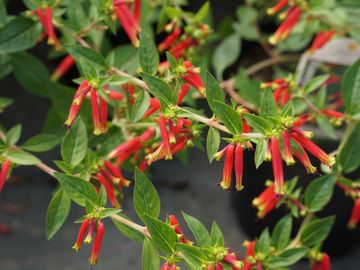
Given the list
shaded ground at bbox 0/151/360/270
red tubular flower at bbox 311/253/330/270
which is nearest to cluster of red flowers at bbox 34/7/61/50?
red tubular flower at bbox 311/253/330/270

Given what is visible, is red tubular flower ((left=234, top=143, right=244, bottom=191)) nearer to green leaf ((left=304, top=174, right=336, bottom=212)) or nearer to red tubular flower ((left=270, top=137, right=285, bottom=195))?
red tubular flower ((left=270, top=137, right=285, bottom=195))

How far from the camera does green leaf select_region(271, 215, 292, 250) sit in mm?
969

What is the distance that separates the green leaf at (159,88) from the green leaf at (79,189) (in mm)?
144

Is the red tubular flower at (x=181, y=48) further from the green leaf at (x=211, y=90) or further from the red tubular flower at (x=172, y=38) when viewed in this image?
the green leaf at (x=211, y=90)

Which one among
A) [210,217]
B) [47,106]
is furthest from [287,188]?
[47,106]

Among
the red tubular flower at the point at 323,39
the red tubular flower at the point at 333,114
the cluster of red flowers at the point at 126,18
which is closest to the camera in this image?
the cluster of red flowers at the point at 126,18

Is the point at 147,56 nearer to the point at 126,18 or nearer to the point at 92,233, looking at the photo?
the point at 126,18

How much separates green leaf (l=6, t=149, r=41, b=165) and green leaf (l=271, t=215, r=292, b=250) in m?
0.38

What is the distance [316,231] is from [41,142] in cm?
45

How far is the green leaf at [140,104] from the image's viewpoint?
0.84 meters

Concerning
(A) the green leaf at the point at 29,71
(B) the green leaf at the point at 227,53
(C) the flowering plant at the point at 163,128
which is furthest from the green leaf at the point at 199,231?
(B) the green leaf at the point at 227,53

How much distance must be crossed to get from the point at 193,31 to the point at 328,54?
375mm

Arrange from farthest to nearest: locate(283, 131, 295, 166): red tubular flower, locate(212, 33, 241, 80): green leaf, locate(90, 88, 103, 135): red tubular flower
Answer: locate(212, 33, 241, 80): green leaf < locate(90, 88, 103, 135): red tubular flower < locate(283, 131, 295, 166): red tubular flower

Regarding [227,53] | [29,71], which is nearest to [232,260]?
[29,71]
